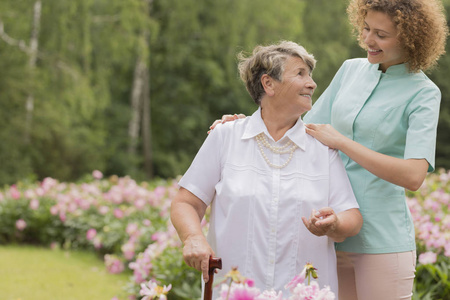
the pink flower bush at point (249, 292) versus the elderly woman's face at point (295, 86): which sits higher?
the elderly woman's face at point (295, 86)

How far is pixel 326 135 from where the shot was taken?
2445 mm

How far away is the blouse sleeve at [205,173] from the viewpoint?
2.40 m

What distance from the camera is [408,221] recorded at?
259 cm

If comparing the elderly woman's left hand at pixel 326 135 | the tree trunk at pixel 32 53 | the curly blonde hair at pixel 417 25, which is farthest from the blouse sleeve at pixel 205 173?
the tree trunk at pixel 32 53

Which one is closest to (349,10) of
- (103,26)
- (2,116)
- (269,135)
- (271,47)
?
(271,47)

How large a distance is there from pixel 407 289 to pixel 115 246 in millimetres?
5131

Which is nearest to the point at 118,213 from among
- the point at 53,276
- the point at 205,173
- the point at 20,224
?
the point at 53,276

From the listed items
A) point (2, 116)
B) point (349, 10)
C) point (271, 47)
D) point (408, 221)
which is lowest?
point (2, 116)

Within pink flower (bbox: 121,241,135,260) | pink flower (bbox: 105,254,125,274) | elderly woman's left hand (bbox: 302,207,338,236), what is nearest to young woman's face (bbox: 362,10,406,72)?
elderly woman's left hand (bbox: 302,207,338,236)

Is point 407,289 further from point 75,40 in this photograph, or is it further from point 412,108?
point 75,40

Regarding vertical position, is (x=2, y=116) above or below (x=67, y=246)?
above

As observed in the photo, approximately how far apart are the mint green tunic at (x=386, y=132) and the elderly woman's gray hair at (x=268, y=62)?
0.98ft

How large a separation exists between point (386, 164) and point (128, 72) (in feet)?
60.2

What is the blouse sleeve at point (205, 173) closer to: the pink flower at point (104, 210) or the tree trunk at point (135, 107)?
the pink flower at point (104, 210)
